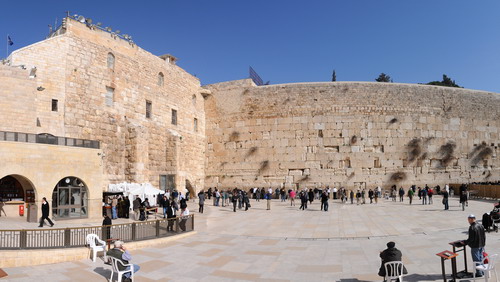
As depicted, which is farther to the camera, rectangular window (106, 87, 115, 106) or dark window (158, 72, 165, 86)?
dark window (158, 72, 165, 86)

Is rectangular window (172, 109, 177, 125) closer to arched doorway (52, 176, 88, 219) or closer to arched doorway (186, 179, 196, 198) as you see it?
arched doorway (186, 179, 196, 198)

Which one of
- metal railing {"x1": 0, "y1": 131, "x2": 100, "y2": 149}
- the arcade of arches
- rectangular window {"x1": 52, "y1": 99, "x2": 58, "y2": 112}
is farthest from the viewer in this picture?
rectangular window {"x1": 52, "y1": 99, "x2": 58, "y2": 112}

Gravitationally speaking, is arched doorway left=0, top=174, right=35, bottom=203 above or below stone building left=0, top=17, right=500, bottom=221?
below

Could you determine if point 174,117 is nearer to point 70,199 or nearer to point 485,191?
point 70,199

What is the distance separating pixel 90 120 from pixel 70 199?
16.5 ft

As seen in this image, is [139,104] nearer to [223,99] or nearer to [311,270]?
[223,99]

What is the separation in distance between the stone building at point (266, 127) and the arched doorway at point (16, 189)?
4464 mm

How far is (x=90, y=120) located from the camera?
1756 centimetres

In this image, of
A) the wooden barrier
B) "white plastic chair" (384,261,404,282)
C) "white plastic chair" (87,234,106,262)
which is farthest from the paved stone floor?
the wooden barrier

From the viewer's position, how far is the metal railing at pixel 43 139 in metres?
12.5

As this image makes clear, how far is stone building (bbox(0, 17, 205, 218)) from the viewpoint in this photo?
43.4ft

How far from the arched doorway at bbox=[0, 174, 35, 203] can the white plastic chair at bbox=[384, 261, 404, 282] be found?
12.6 m

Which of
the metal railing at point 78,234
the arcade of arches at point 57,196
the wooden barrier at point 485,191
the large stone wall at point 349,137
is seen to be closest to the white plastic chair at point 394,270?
the metal railing at point 78,234

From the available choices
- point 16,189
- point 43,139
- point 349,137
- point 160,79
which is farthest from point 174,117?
point 349,137
